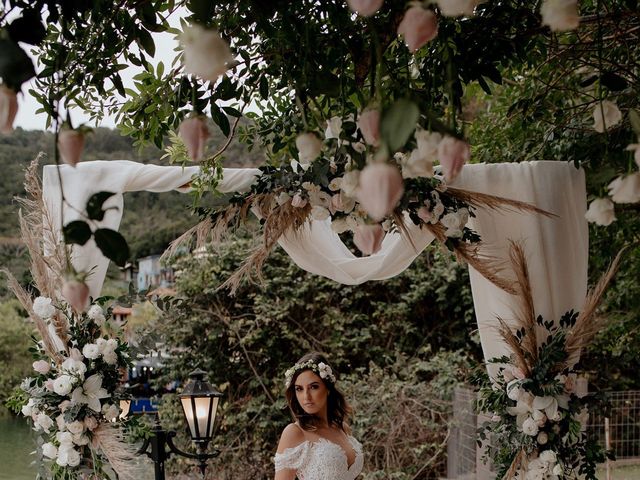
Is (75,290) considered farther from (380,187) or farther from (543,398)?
(543,398)

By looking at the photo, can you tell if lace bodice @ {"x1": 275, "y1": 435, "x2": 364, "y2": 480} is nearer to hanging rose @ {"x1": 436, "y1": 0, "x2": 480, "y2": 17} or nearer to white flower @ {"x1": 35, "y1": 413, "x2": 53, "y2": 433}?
white flower @ {"x1": 35, "y1": 413, "x2": 53, "y2": 433}

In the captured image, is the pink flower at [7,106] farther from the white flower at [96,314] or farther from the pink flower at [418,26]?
the white flower at [96,314]

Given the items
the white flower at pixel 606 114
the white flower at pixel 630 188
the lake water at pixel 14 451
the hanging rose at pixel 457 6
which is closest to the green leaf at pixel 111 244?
the hanging rose at pixel 457 6

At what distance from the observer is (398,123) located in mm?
946

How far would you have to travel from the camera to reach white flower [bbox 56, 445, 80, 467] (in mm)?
3674

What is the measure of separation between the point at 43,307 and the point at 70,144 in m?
2.67

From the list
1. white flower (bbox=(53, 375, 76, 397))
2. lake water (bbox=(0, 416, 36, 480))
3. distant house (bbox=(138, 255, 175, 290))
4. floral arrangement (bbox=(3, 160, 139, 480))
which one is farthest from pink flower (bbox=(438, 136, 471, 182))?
distant house (bbox=(138, 255, 175, 290))

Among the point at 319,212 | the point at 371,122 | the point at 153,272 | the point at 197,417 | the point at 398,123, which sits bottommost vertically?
the point at 197,417

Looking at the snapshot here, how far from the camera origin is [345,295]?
8.04 m

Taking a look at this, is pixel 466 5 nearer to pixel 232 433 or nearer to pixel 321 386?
pixel 321 386

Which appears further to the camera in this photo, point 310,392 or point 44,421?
point 310,392

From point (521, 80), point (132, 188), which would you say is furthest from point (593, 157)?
point (521, 80)

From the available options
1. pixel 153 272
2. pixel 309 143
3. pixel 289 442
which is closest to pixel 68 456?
pixel 289 442

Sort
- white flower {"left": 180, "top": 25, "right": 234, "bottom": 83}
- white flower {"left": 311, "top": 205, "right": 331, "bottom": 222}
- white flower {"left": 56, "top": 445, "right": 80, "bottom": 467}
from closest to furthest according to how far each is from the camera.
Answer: white flower {"left": 180, "top": 25, "right": 234, "bottom": 83} < white flower {"left": 311, "top": 205, "right": 331, "bottom": 222} < white flower {"left": 56, "top": 445, "right": 80, "bottom": 467}
